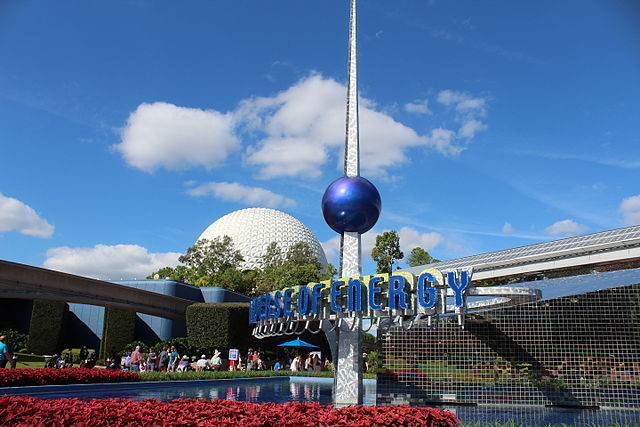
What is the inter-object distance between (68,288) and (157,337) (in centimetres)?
1213


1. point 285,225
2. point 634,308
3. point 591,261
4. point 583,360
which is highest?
point 285,225

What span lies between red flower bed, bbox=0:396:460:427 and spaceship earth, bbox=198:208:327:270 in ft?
240

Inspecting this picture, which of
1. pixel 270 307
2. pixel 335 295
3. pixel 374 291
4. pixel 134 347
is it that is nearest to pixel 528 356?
pixel 374 291

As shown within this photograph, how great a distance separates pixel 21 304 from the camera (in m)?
45.0

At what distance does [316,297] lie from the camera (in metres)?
17.5

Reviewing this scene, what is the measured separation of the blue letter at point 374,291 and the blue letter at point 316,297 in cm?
207

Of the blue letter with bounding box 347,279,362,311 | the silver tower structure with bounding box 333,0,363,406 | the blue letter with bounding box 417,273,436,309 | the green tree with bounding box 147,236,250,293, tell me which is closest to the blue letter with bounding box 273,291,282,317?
the silver tower structure with bounding box 333,0,363,406

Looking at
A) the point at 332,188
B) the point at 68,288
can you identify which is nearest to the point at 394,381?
the point at 332,188

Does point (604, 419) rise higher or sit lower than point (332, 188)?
lower

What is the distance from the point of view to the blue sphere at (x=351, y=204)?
18.2 meters

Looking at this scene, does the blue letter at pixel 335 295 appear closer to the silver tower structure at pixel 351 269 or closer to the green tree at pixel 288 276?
the silver tower structure at pixel 351 269

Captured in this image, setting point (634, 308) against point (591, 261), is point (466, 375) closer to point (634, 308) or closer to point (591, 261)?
point (634, 308)

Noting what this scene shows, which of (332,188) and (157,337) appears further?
(157,337)

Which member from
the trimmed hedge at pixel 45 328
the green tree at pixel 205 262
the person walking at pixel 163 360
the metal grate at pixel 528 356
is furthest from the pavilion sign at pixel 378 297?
the green tree at pixel 205 262
